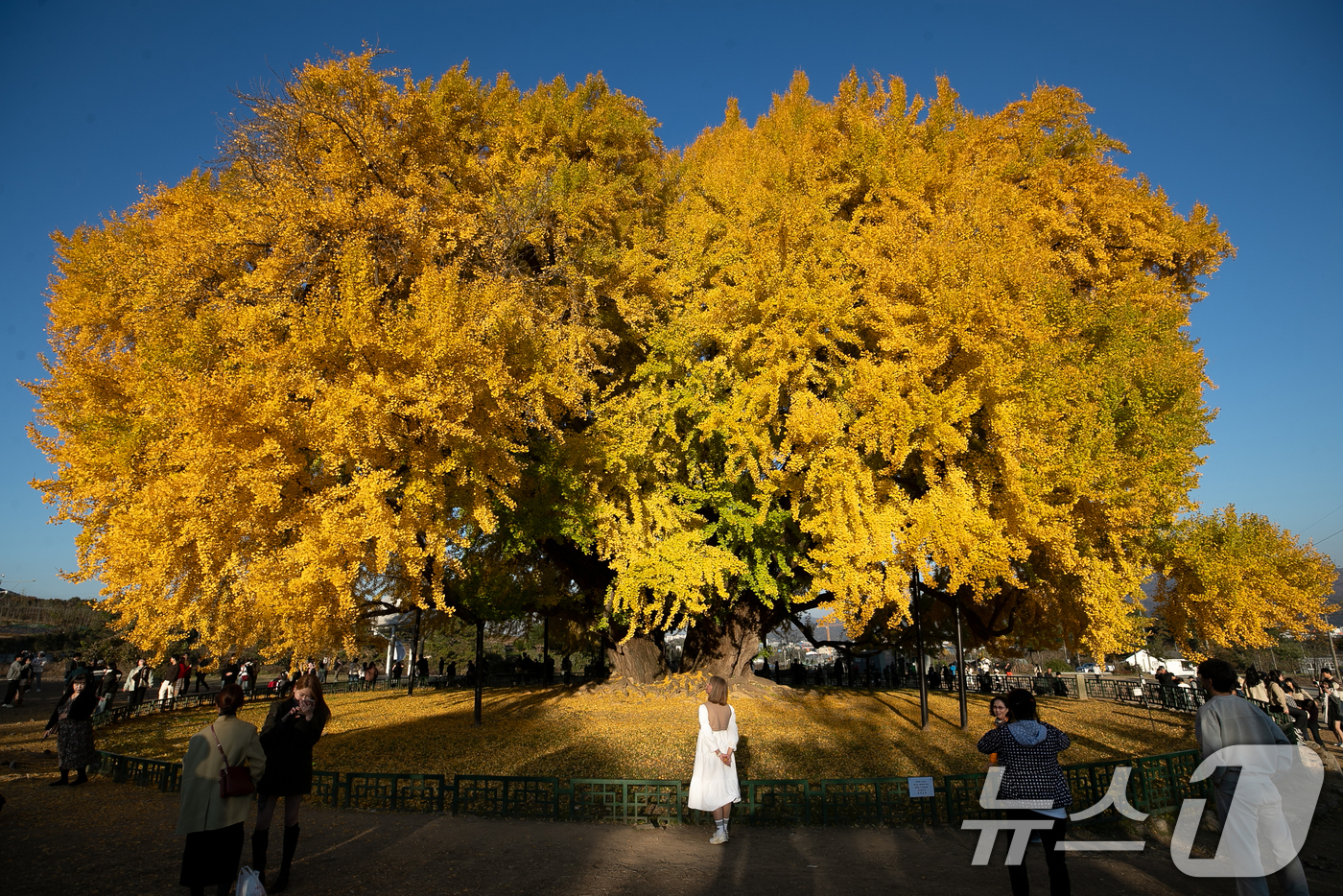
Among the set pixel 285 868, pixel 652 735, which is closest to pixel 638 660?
pixel 652 735

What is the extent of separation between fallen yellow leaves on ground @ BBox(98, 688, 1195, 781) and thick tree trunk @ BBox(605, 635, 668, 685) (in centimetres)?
84

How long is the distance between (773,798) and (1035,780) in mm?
3505

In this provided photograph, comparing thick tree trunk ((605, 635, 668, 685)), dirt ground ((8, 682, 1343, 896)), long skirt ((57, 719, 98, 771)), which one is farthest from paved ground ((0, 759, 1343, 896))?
thick tree trunk ((605, 635, 668, 685))

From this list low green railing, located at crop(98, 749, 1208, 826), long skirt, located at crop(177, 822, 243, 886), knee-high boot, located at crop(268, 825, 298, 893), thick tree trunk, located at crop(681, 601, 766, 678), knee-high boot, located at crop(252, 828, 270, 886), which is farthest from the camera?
thick tree trunk, located at crop(681, 601, 766, 678)

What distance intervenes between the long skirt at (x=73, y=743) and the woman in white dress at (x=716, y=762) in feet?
27.4

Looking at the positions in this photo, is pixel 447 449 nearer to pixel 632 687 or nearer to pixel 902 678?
pixel 632 687

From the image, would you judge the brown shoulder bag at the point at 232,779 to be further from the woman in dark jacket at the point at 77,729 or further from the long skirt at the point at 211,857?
the woman in dark jacket at the point at 77,729

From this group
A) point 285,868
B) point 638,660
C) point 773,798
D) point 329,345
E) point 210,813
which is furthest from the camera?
point 638,660

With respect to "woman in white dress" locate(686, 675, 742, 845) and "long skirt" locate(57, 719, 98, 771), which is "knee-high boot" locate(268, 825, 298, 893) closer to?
"woman in white dress" locate(686, 675, 742, 845)

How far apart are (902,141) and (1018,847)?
44.6 ft

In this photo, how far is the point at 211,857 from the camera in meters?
4.23

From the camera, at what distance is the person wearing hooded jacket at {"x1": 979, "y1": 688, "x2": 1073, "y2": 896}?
4.29 metres

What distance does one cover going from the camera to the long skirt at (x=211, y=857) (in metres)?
4.15

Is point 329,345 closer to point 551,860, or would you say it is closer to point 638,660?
point 551,860
